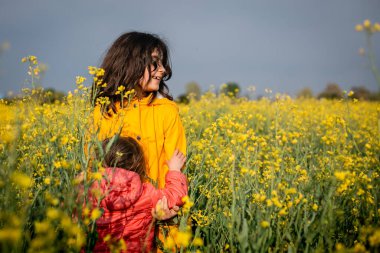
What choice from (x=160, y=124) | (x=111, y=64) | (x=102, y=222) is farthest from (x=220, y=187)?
(x=111, y=64)

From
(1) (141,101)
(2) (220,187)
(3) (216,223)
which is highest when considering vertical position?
(1) (141,101)

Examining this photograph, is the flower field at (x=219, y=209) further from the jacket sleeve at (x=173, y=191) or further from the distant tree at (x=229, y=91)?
the distant tree at (x=229, y=91)

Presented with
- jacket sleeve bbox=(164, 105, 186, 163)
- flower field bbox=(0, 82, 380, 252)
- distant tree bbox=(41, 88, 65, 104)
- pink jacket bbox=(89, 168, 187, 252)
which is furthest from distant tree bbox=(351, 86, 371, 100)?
distant tree bbox=(41, 88, 65, 104)

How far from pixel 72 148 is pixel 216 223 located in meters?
1.03

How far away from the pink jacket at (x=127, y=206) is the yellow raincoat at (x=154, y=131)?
37 centimetres

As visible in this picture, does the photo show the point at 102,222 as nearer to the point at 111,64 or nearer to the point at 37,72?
the point at 37,72

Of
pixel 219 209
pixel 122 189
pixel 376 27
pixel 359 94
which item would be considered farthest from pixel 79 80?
pixel 359 94

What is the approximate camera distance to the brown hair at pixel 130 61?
2578 mm

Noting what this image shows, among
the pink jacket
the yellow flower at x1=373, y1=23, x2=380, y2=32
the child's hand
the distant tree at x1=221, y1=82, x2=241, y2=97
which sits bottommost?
the pink jacket

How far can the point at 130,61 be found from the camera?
2.59 m

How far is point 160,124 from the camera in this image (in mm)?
2355

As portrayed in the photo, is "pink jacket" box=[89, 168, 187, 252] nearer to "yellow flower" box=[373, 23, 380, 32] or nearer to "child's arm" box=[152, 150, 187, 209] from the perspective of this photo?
"child's arm" box=[152, 150, 187, 209]

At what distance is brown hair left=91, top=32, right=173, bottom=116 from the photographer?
8.46 feet

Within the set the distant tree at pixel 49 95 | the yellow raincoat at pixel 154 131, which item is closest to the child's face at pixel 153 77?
the yellow raincoat at pixel 154 131
